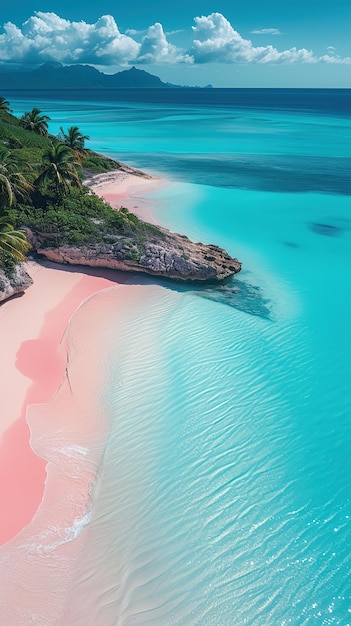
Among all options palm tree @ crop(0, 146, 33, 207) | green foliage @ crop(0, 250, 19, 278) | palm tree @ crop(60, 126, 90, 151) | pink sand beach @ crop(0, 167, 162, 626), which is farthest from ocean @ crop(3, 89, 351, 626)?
palm tree @ crop(60, 126, 90, 151)

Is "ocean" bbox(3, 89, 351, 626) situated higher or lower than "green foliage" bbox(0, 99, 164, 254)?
lower

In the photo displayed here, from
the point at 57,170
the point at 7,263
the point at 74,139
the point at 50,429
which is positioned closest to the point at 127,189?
the point at 74,139

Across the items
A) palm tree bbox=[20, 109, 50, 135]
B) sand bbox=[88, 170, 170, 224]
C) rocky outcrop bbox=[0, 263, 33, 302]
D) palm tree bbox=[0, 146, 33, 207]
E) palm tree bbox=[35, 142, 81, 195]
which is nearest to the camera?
rocky outcrop bbox=[0, 263, 33, 302]

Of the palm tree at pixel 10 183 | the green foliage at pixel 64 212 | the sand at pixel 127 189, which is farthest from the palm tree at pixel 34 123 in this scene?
the palm tree at pixel 10 183

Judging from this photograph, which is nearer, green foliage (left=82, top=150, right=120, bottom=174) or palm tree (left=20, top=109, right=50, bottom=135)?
green foliage (left=82, top=150, right=120, bottom=174)

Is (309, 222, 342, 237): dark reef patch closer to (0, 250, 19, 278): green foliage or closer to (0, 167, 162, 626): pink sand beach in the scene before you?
(0, 167, 162, 626): pink sand beach
